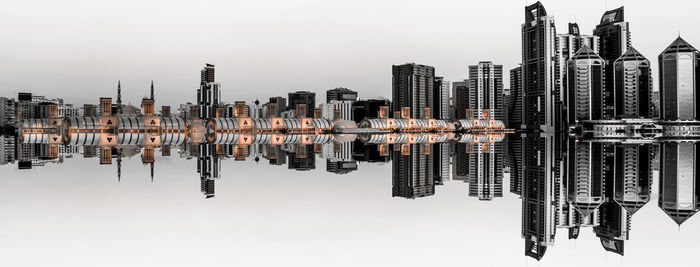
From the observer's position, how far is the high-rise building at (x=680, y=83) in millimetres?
184000

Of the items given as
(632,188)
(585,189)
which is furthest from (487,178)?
(632,188)

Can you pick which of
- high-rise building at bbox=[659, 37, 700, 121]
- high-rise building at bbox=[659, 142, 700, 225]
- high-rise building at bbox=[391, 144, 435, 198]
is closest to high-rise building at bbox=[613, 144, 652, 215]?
high-rise building at bbox=[659, 142, 700, 225]

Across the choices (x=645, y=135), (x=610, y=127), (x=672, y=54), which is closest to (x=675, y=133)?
(x=645, y=135)

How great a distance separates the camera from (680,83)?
188m

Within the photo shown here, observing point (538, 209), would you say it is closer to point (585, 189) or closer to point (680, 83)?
point (585, 189)

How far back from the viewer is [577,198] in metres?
33.7

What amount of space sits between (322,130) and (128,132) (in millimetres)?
79710

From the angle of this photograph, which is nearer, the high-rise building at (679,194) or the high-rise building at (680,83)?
the high-rise building at (679,194)

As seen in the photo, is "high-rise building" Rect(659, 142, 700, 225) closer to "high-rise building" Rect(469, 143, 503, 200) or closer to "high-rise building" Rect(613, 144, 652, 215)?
"high-rise building" Rect(613, 144, 652, 215)

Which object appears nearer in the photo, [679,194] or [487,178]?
[679,194]

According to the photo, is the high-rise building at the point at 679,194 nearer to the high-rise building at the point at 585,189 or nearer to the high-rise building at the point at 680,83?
the high-rise building at the point at 585,189

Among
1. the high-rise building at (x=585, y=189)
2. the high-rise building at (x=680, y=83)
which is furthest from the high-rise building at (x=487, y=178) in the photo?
the high-rise building at (x=680, y=83)

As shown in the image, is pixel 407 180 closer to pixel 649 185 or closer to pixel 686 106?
pixel 649 185

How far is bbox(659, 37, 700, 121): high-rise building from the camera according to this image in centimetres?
18400
